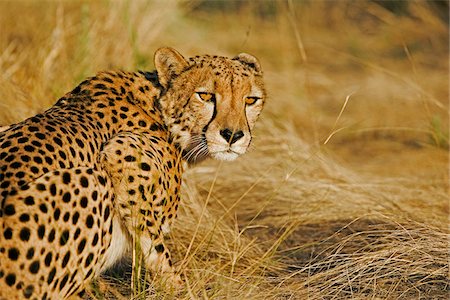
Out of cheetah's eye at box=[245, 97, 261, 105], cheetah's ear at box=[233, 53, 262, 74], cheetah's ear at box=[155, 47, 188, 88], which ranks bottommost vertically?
cheetah's eye at box=[245, 97, 261, 105]

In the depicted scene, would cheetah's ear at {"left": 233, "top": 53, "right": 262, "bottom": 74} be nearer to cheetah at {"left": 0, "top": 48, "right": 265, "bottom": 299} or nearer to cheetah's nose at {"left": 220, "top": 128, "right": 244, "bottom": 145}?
cheetah at {"left": 0, "top": 48, "right": 265, "bottom": 299}

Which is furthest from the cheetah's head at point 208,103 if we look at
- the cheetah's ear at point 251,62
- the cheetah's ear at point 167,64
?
the cheetah's ear at point 251,62

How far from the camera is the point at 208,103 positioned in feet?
13.1

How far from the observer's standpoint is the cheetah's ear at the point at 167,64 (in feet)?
13.4

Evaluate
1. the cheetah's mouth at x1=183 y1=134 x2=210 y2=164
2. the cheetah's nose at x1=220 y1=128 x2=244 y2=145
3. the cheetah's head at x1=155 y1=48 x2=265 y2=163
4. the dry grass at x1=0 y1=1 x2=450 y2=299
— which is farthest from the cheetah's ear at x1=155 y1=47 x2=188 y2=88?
the dry grass at x1=0 y1=1 x2=450 y2=299

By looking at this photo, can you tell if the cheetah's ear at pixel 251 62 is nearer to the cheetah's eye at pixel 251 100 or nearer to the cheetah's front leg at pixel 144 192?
the cheetah's eye at pixel 251 100

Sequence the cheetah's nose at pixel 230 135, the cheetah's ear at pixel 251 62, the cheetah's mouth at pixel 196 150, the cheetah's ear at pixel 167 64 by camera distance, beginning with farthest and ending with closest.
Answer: the cheetah's ear at pixel 251 62 → the cheetah's ear at pixel 167 64 → the cheetah's mouth at pixel 196 150 → the cheetah's nose at pixel 230 135

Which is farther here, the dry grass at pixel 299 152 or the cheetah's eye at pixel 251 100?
the cheetah's eye at pixel 251 100

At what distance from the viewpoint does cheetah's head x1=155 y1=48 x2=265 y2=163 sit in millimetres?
3900

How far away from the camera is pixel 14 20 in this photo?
6.71m

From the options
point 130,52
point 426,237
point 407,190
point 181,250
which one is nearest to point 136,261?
point 181,250

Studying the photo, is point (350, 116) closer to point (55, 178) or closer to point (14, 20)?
point (14, 20)

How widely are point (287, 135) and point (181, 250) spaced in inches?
67.0

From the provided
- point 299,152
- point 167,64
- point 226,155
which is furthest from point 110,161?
point 299,152
